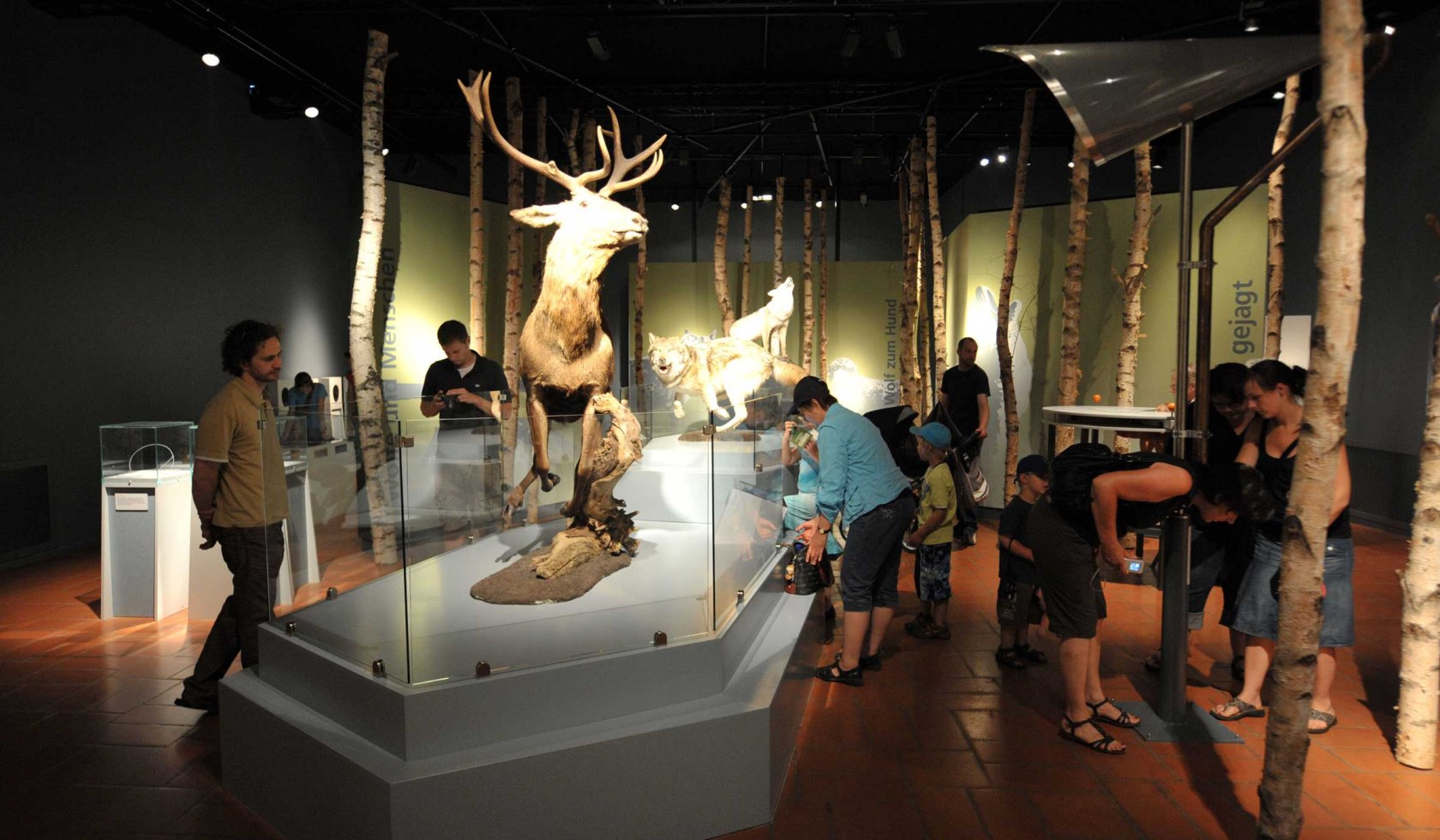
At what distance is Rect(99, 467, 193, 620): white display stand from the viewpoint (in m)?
5.52

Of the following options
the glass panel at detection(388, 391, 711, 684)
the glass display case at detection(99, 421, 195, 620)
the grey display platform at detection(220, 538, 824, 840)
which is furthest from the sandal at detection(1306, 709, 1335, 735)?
the glass display case at detection(99, 421, 195, 620)

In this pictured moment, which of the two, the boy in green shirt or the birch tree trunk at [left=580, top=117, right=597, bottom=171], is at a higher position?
the birch tree trunk at [left=580, top=117, right=597, bottom=171]

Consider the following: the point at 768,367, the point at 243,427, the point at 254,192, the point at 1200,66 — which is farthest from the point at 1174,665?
the point at 254,192

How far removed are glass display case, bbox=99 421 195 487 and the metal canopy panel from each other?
5.57 meters

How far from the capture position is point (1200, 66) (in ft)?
10.4

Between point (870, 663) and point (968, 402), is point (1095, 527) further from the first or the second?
point (968, 402)

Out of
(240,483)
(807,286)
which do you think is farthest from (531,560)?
(807,286)

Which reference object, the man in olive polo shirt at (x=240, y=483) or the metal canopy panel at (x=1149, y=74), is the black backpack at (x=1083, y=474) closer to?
the metal canopy panel at (x=1149, y=74)

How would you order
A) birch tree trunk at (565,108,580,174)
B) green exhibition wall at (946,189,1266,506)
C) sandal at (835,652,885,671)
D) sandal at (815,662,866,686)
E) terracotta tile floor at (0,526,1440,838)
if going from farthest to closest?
birch tree trunk at (565,108,580,174) < green exhibition wall at (946,189,1266,506) < sandal at (835,652,885,671) < sandal at (815,662,866,686) < terracotta tile floor at (0,526,1440,838)

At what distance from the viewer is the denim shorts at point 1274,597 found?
3576mm

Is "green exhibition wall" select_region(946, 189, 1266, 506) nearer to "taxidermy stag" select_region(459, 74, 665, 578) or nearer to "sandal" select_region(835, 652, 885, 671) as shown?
"sandal" select_region(835, 652, 885, 671)

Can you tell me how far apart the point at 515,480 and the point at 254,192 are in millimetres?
7236

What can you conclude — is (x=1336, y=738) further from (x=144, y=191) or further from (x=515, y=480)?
(x=144, y=191)

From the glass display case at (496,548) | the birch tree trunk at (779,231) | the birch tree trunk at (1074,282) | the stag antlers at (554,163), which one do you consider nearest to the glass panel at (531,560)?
the glass display case at (496,548)
